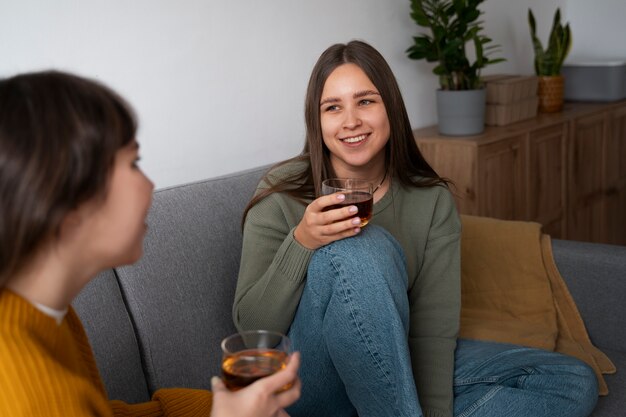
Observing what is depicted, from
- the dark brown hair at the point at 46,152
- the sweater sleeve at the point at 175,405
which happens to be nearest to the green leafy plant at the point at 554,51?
the sweater sleeve at the point at 175,405

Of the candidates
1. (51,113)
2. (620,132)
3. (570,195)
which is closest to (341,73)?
(51,113)

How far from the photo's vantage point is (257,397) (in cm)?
98

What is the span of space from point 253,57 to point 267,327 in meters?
1.11

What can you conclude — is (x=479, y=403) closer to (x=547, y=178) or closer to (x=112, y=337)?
(x=112, y=337)

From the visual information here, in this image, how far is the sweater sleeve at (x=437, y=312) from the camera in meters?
1.68

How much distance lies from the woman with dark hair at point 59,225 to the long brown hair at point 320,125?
2.68 ft

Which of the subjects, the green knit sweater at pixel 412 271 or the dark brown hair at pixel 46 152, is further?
the green knit sweater at pixel 412 271

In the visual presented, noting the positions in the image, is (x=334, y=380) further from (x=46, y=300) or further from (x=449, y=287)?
(x=46, y=300)

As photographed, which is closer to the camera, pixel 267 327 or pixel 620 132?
pixel 267 327

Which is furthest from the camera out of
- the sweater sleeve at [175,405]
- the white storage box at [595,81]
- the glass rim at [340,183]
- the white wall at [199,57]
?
the white storage box at [595,81]

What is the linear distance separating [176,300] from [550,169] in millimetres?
2176

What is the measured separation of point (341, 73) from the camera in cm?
182

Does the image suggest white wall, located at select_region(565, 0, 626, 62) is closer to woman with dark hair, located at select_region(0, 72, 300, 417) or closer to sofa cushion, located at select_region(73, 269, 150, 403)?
sofa cushion, located at select_region(73, 269, 150, 403)

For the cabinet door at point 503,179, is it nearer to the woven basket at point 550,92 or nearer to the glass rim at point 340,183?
the woven basket at point 550,92
